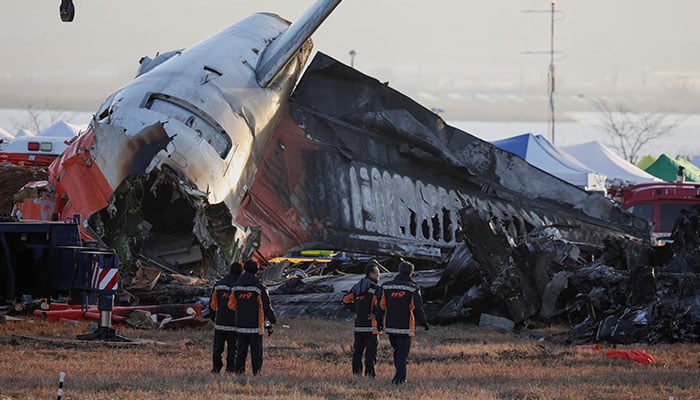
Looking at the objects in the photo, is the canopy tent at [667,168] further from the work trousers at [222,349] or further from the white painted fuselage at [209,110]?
the work trousers at [222,349]

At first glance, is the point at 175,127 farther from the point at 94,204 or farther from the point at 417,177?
the point at 417,177

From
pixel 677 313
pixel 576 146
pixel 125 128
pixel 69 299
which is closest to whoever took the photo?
pixel 677 313

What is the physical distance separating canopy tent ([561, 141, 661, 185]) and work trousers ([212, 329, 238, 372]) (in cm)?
4305

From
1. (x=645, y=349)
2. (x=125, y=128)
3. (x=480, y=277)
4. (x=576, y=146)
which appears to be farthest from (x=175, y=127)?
(x=576, y=146)

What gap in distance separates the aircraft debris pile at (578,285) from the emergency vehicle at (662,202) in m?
13.1

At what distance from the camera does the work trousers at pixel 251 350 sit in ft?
48.4

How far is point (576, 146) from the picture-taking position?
62719 millimetres

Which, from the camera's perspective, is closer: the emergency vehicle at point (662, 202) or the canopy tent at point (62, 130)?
the emergency vehicle at point (662, 202)

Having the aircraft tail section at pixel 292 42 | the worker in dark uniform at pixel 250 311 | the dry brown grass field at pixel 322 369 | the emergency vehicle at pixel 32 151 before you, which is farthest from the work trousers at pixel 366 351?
the emergency vehicle at pixel 32 151

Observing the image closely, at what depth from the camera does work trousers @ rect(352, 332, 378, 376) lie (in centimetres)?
1509

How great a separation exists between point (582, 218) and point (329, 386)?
75.7ft

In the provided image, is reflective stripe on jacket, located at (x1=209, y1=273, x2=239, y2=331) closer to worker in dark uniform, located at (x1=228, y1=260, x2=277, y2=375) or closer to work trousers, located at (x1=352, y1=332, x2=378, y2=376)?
worker in dark uniform, located at (x1=228, y1=260, x2=277, y2=375)

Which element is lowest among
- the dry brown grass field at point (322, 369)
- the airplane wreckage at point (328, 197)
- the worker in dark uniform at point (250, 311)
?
the dry brown grass field at point (322, 369)

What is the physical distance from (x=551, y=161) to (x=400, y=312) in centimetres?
3859
